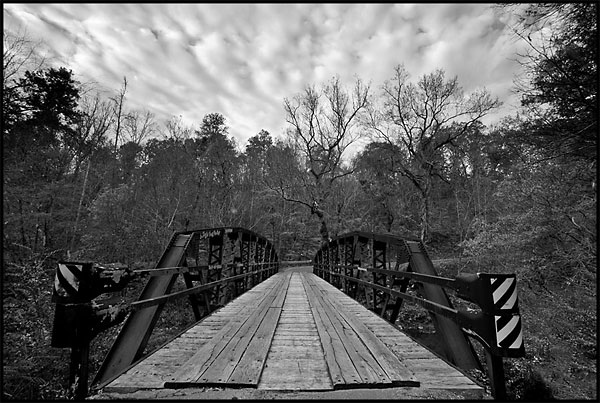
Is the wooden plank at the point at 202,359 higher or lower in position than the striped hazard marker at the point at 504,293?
lower

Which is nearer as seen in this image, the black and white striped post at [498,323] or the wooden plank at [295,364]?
the black and white striped post at [498,323]

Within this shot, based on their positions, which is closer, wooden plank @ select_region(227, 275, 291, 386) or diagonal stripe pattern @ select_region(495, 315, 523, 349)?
diagonal stripe pattern @ select_region(495, 315, 523, 349)

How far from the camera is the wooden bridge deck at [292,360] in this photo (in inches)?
73.6

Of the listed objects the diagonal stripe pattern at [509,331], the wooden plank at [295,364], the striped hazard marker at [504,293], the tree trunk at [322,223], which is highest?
the tree trunk at [322,223]

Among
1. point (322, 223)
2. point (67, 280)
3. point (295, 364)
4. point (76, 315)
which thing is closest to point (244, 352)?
point (295, 364)

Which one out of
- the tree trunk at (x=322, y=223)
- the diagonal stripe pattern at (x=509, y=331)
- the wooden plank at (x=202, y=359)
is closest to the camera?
the diagonal stripe pattern at (x=509, y=331)

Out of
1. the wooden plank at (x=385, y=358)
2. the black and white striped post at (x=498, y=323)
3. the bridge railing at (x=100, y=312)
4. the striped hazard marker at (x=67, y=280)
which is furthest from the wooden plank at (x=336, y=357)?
the striped hazard marker at (x=67, y=280)

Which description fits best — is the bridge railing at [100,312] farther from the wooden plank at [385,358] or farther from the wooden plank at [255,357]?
the wooden plank at [385,358]

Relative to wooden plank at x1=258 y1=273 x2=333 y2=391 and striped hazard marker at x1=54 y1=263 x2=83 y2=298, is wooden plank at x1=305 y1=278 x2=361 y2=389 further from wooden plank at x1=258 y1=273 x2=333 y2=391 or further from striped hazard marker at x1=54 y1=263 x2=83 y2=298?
striped hazard marker at x1=54 y1=263 x2=83 y2=298

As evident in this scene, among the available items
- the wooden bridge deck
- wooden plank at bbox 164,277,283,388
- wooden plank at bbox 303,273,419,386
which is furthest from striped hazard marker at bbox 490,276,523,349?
wooden plank at bbox 164,277,283,388

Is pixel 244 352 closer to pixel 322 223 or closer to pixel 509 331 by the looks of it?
pixel 509 331

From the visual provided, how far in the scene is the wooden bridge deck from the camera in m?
1.87

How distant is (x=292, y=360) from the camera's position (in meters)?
2.31

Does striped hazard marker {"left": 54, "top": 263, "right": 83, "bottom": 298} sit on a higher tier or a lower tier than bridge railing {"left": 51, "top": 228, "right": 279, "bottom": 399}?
higher
